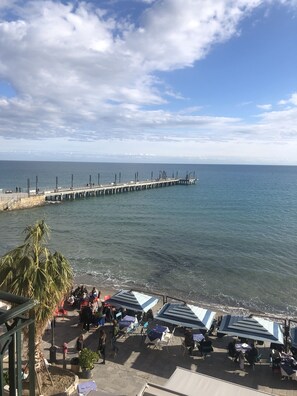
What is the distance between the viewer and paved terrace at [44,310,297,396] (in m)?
12.5

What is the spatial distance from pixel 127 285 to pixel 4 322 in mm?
24255

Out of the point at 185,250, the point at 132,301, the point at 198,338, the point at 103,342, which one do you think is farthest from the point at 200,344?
the point at 185,250

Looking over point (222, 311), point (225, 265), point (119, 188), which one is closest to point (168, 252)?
point (225, 265)

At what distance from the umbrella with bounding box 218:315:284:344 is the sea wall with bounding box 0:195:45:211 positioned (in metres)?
50.4

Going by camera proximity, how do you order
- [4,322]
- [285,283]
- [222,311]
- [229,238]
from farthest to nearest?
[229,238] → [285,283] → [222,311] → [4,322]

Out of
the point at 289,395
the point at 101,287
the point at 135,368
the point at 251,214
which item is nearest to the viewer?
the point at 289,395

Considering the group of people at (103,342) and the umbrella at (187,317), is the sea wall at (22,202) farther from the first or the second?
the umbrella at (187,317)

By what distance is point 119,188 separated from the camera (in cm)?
9544

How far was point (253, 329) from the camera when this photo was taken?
48.0 feet

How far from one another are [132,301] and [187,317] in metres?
→ 2.80

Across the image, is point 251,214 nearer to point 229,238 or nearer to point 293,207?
point 293,207

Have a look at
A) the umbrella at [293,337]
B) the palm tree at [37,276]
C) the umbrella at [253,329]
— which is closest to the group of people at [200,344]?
the umbrella at [253,329]

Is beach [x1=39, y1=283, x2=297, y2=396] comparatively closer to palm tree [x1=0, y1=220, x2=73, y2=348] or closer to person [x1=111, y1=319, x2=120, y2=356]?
person [x1=111, y1=319, x2=120, y2=356]

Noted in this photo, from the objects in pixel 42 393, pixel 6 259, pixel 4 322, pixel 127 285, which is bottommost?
pixel 127 285
